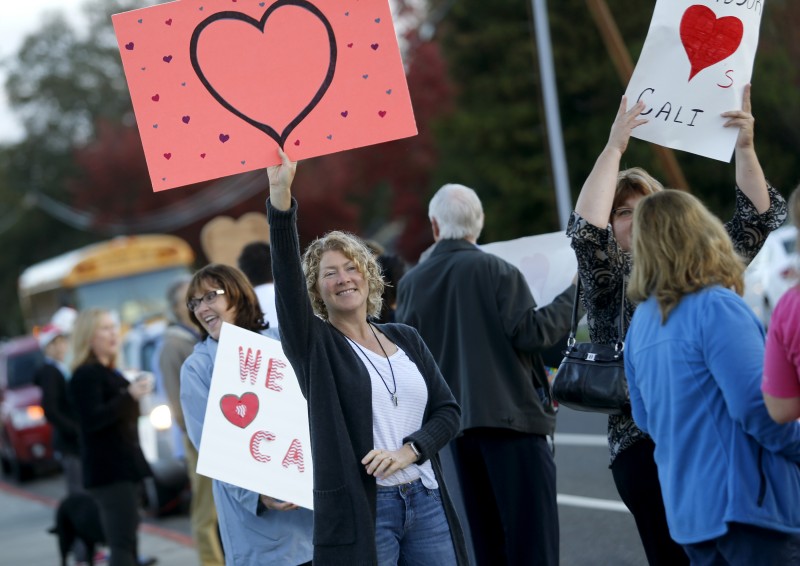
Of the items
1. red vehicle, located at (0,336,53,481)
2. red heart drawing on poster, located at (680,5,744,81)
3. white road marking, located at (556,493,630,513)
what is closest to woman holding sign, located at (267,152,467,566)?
red heart drawing on poster, located at (680,5,744,81)

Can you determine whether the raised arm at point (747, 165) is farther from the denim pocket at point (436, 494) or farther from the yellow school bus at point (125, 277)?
the yellow school bus at point (125, 277)

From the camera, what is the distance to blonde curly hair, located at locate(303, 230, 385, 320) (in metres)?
3.91

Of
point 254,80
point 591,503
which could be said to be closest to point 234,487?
point 254,80

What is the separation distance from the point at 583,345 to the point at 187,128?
1.57 metres

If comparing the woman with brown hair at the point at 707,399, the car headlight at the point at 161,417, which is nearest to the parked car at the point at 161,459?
the car headlight at the point at 161,417

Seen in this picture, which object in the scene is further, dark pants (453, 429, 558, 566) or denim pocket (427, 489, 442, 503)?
dark pants (453, 429, 558, 566)

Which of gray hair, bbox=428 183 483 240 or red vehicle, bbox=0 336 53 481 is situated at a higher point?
gray hair, bbox=428 183 483 240

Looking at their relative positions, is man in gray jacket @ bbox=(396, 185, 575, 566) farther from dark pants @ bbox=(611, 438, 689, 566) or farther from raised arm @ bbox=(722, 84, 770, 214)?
raised arm @ bbox=(722, 84, 770, 214)

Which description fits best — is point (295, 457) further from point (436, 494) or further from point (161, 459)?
point (161, 459)

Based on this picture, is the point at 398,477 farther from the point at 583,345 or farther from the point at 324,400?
the point at 583,345

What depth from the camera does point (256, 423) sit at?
4.58 meters

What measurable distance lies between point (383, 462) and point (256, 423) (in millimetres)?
1104

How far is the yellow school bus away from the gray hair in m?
14.1

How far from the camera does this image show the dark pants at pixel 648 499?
3980 millimetres
